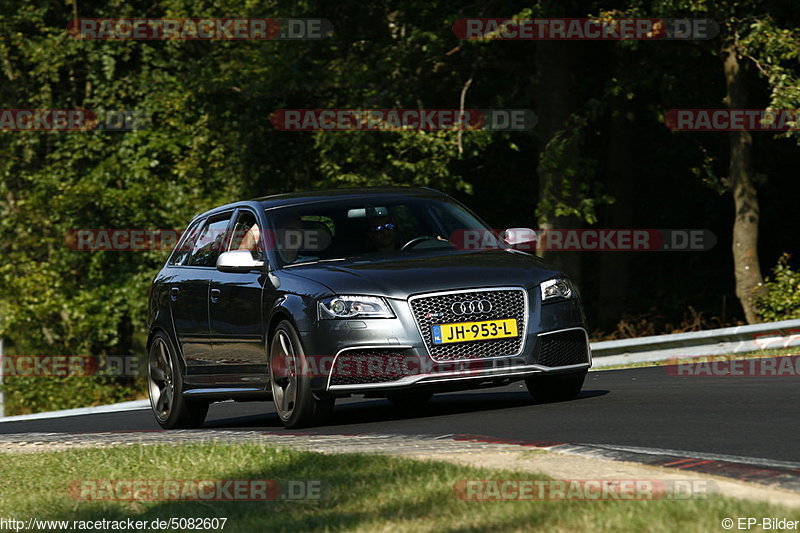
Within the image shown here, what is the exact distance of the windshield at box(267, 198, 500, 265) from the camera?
Answer: 34.9 ft

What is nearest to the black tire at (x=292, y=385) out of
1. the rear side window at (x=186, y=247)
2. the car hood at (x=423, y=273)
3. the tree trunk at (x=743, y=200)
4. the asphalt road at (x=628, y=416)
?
the asphalt road at (x=628, y=416)

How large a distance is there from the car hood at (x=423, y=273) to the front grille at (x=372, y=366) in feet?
1.31

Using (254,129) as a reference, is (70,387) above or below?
below

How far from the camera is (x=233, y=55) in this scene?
96.9 feet

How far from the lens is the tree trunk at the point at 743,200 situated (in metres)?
22.7

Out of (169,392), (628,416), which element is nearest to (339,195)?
(169,392)

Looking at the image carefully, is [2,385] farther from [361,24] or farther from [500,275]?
[500,275]

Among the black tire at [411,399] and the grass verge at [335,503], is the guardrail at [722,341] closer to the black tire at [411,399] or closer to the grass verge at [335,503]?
the black tire at [411,399]

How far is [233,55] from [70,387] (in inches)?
424

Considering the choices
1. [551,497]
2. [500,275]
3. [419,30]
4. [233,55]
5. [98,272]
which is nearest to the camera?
[551,497]

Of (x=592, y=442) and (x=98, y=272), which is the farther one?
(x=98, y=272)

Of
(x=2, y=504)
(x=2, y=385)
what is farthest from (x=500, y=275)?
(x=2, y=385)

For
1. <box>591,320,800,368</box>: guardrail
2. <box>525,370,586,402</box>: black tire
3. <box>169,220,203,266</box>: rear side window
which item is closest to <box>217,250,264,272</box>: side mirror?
<box>169,220,203,266</box>: rear side window

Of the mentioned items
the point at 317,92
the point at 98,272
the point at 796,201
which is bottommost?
the point at 98,272
